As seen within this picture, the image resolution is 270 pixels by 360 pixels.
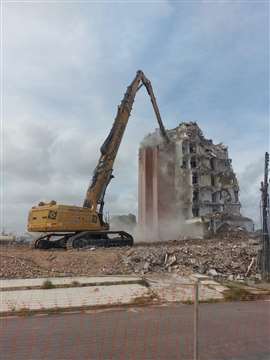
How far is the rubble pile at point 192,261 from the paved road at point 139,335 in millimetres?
7217

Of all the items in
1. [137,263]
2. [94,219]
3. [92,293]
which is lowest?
[92,293]

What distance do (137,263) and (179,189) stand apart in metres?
16.7

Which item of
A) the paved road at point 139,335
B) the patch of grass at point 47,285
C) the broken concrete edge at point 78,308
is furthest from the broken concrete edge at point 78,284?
the paved road at point 139,335

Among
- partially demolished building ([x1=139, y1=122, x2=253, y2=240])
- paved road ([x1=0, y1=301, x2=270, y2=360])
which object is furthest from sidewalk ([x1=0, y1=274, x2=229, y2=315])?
partially demolished building ([x1=139, y1=122, x2=253, y2=240])

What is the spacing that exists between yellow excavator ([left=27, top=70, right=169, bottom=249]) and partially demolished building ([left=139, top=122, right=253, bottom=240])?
755 cm

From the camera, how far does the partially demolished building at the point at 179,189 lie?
34.2m

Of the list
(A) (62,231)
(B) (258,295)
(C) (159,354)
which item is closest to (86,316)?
(C) (159,354)

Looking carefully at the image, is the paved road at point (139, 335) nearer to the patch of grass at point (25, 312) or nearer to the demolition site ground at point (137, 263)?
the patch of grass at point (25, 312)

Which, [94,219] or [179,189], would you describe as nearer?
[94,219]

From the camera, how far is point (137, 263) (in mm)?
18984

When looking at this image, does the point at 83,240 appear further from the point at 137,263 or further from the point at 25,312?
the point at 25,312

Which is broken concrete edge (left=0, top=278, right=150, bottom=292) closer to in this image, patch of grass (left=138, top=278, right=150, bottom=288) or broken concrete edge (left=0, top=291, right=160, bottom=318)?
patch of grass (left=138, top=278, right=150, bottom=288)

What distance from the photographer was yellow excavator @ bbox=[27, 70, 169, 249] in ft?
76.3

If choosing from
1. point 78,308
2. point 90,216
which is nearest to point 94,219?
point 90,216
